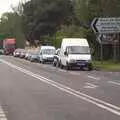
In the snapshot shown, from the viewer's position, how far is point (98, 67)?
4656 centimetres

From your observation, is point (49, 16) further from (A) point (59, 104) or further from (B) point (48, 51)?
(A) point (59, 104)

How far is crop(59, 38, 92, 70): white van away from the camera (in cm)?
4394

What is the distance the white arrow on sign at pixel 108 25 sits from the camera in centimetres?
4912

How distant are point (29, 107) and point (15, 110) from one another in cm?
86

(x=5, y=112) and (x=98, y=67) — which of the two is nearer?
(x=5, y=112)

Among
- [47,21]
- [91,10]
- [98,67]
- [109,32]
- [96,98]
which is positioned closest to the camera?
[96,98]

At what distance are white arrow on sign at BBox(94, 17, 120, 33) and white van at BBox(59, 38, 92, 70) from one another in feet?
15.5

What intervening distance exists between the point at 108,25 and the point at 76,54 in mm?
6345

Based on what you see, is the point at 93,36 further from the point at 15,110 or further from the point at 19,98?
the point at 15,110

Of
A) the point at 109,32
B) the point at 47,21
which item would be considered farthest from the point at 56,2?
the point at 109,32

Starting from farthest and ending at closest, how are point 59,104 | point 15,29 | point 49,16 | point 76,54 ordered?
point 15,29
point 49,16
point 76,54
point 59,104

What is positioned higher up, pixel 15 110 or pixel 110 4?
pixel 110 4

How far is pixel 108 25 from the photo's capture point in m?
49.5

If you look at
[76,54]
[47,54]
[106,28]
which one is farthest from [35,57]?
[76,54]
